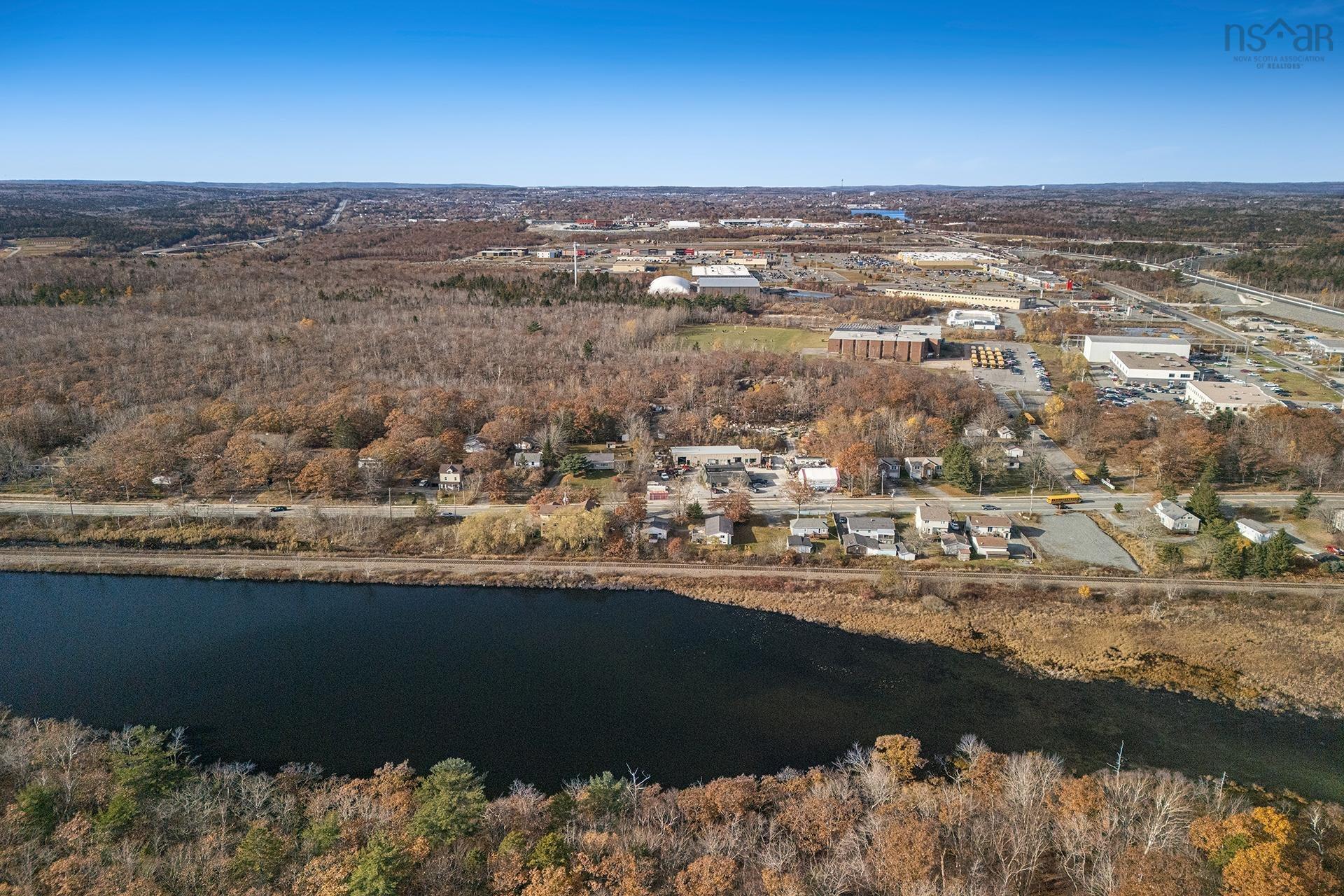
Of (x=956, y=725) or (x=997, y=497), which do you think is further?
(x=997, y=497)

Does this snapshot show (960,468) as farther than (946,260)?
No

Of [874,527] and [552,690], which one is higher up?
[874,527]

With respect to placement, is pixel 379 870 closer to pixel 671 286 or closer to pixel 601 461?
pixel 601 461

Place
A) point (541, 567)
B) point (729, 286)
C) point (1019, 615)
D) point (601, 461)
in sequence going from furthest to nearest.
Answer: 1. point (729, 286)
2. point (601, 461)
3. point (541, 567)
4. point (1019, 615)

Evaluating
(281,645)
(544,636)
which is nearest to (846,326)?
(544,636)

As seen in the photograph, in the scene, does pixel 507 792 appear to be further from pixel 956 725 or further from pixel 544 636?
pixel 956 725

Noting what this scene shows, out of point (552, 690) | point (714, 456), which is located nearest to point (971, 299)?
point (714, 456)

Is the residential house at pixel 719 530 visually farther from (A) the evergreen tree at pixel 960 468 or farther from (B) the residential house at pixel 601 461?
(A) the evergreen tree at pixel 960 468
